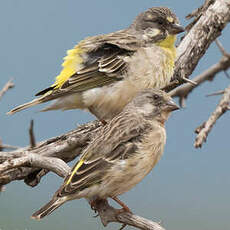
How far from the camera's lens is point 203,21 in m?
7.03

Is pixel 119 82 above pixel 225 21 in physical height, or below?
below

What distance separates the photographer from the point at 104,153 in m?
4.88

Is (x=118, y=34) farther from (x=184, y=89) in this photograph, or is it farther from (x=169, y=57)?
(x=184, y=89)

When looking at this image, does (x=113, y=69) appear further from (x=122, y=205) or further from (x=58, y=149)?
(x=122, y=205)

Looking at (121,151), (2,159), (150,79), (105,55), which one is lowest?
(121,151)

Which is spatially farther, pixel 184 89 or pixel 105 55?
pixel 184 89

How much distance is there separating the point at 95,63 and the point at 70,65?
0.28 metres

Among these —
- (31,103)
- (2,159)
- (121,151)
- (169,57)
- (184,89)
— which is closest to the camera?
(121,151)

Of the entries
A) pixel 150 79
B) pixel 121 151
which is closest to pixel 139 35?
pixel 150 79

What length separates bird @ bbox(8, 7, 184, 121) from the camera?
20.7 feet

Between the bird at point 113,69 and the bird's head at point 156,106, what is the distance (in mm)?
729

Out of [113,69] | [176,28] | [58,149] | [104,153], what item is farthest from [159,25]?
[104,153]

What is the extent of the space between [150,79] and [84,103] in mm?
771

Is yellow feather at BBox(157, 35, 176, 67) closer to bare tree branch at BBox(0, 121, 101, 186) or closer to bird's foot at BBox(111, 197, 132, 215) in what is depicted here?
bare tree branch at BBox(0, 121, 101, 186)
